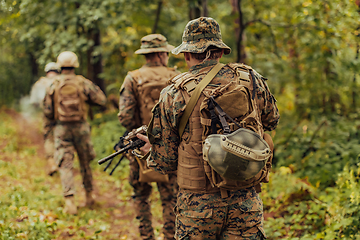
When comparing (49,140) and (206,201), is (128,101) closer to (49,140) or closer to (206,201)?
(206,201)

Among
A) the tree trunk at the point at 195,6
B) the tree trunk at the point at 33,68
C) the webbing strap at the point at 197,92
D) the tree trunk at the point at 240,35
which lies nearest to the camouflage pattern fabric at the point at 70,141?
the tree trunk at the point at 195,6

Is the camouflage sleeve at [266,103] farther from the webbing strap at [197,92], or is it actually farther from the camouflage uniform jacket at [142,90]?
the camouflage uniform jacket at [142,90]

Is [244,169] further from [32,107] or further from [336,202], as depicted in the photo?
[32,107]

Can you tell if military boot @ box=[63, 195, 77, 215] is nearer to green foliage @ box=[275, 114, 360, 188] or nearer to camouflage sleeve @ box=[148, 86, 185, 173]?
camouflage sleeve @ box=[148, 86, 185, 173]

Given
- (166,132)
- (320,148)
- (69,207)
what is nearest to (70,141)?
(69,207)

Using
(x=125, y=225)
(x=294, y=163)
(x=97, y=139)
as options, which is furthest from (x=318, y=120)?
(x=97, y=139)

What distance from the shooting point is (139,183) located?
172 inches

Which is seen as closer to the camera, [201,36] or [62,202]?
[201,36]

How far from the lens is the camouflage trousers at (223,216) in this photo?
8.13 feet

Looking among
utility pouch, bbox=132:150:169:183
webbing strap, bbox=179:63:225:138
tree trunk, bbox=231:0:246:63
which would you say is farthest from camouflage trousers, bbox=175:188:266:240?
tree trunk, bbox=231:0:246:63

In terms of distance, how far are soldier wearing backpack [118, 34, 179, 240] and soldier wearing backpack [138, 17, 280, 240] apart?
1576 mm

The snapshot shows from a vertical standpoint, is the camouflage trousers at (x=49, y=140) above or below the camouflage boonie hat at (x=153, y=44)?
below

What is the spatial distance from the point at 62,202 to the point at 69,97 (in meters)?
1.96

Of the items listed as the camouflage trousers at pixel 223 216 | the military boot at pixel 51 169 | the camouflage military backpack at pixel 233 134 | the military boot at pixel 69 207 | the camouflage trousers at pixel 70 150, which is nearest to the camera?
the camouflage military backpack at pixel 233 134
